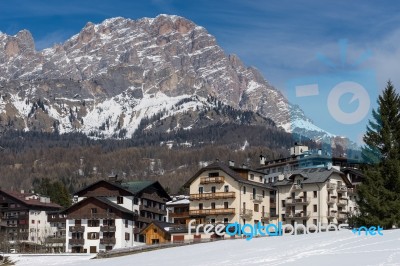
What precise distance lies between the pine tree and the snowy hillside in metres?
5.19

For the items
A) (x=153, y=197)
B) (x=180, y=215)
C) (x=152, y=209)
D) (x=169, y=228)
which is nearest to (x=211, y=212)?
(x=169, y=228)

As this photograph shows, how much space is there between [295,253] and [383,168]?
2652 centimetres

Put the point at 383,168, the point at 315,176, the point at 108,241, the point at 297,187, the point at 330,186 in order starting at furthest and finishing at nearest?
the point at 108,241, the point at 297,187, the point at 315,176, the point at 330,186, the point at 383,168

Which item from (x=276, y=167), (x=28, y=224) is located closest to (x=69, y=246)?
(x=28, y=224)

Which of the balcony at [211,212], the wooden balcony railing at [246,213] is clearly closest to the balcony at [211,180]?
the balcony at [211,212]

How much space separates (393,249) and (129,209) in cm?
8148

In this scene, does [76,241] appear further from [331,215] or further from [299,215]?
[331,215]

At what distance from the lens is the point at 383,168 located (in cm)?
8462

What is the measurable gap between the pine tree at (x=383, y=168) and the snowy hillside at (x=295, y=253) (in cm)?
519

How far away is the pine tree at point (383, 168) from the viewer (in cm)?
8031

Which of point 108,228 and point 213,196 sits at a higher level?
point 213,196

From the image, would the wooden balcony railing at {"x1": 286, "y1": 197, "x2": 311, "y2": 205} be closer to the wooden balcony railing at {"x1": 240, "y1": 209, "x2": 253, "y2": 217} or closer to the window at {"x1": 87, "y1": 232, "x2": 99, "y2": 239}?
the wooden balcony railing at {"x1": 240, "y1": 209, "x2": 253, "y2": 217}

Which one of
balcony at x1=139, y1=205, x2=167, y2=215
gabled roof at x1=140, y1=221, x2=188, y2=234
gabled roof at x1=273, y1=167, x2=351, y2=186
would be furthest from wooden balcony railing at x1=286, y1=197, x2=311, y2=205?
balcony at x1=139, y1=205, x2=167, y2=215

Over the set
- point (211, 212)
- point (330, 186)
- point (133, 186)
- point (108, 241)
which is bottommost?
point (108, 241)
